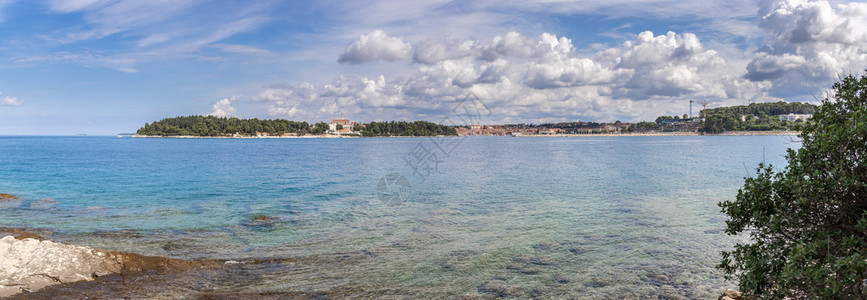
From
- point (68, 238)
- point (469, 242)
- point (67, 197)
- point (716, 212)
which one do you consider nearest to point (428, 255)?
point (469, 242)

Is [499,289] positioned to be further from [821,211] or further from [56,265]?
[56,265]

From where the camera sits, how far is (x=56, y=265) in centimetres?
1203

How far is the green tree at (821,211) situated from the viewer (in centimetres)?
629

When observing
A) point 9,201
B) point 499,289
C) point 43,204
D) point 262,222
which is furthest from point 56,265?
point 9,201

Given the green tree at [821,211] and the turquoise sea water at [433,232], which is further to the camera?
the turquoise sea water at [433,232]

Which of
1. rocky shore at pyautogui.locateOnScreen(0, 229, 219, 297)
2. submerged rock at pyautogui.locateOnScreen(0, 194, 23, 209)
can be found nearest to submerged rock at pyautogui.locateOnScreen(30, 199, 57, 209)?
submerged rock at pyautogui.locateOnScreen(0, 194, 23, 209)

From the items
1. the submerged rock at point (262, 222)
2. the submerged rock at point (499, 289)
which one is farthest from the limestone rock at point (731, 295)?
the submerged rock at point (262, 222)

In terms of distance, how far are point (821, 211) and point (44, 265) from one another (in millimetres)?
17274

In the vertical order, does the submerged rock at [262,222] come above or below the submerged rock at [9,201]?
below

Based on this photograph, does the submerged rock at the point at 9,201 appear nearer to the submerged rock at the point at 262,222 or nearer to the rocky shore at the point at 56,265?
the submerged rock at the point at 262,222

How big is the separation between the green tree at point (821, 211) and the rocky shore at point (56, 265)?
14749 mm

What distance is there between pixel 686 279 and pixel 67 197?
38.6 meters

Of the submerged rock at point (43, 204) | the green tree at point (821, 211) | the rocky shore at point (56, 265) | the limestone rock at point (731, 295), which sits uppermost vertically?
the green tree at point (821, 211)

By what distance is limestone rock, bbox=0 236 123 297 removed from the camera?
36.6 ft
